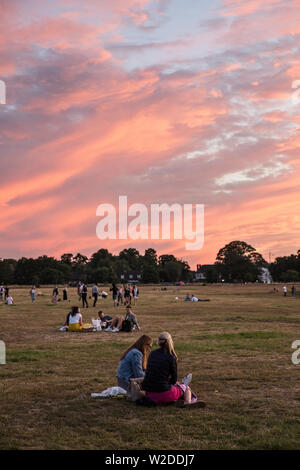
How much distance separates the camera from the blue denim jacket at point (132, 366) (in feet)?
34.8

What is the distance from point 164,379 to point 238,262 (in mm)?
169844

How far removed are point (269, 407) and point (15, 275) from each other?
18110 cm

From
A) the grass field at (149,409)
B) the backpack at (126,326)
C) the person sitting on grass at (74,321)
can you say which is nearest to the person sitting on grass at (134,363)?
the grass field at (149,409)

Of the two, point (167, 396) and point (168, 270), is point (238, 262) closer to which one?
point (168, 270)

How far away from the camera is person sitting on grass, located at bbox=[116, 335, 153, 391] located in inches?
417

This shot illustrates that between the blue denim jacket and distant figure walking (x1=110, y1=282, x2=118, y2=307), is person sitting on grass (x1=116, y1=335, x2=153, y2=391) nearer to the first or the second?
the blue denim jacket

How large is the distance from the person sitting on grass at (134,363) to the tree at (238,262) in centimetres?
15877

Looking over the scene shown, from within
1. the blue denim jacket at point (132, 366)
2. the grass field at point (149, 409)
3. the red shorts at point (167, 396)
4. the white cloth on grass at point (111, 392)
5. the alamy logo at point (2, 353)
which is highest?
the blue denim jacket at point (132, 366)

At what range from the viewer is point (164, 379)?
9.73 meters

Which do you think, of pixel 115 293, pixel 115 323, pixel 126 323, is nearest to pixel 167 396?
pixel 126 323

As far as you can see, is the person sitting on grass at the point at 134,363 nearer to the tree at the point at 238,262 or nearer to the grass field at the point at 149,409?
the grass field at the point at 149,409

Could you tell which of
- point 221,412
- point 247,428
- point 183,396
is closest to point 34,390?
point 183,396
